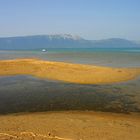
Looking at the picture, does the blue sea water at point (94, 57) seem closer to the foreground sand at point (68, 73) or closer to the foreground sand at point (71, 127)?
the foreground sand at point (68, 73)

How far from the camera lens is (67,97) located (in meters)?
18.1

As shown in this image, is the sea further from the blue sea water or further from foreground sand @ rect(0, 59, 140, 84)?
the blue sea water

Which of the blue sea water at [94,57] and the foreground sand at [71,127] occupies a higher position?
the foreground sand at [71,127]

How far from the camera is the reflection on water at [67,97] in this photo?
15711 mm

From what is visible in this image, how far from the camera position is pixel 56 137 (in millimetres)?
9664

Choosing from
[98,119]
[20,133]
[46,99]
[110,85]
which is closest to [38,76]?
[110,85]

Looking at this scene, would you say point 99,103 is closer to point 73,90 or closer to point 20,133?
point 73,90

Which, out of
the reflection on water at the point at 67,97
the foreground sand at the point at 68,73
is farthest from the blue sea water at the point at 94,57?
the reflection on water at the point at 67,97

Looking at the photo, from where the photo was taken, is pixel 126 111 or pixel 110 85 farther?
pixel 110 85

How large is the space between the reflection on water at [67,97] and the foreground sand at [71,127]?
1654 millimetres

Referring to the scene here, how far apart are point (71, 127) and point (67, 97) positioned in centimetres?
711

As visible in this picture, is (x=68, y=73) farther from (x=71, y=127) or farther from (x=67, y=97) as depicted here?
(x=71, y=127)

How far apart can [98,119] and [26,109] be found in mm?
4098

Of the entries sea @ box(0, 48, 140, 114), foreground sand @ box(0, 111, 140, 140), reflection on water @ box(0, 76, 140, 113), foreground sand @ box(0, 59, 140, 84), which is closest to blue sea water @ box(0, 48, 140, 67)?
foreground sand @ box(0, 59, 140, 84)
